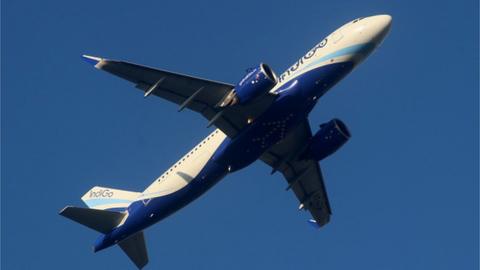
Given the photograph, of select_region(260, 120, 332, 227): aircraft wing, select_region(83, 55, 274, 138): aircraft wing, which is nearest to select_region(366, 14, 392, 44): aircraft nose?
select_region(83, 55, 274, 138): aircraft wing

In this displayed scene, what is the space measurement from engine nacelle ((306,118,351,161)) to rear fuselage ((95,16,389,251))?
12.8ft

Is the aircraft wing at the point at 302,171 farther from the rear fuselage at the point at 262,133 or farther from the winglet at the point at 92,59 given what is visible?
the winglet at the point at 92,59

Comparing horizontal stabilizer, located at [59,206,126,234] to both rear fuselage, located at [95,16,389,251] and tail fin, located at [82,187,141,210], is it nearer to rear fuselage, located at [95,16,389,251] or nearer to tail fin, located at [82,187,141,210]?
rear fuselage, located at [95,16,389,251]

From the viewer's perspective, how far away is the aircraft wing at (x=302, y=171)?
6588 cm

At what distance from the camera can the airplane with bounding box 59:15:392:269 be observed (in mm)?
57625

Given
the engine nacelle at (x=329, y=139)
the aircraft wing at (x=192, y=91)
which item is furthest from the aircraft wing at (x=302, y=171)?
the aircraft wing at (x=192, y=91)

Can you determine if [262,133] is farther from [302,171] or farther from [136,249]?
[136,249]

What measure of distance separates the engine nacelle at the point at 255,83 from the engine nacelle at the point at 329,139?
8474 millimetres

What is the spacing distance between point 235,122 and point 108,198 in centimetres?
1372

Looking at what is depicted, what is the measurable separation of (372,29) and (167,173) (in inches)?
676

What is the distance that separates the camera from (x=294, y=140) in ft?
216

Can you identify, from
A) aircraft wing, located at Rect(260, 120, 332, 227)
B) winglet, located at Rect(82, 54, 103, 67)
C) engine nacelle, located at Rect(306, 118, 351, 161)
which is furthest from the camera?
aircraft wing, located at Rect(260, 120, 332, 227)

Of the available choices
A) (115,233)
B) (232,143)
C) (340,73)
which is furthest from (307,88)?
(115,233)

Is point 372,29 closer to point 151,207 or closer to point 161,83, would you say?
point 161,83
